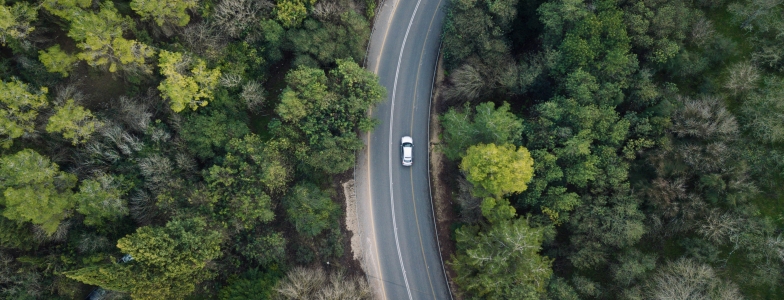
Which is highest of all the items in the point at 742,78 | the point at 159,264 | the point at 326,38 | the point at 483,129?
the point at 742,78

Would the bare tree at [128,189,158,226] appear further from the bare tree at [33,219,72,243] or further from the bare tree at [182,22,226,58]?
the bare tree at [182,22,226,58]

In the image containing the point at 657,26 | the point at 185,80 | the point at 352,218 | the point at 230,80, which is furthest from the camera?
the point at 352,218

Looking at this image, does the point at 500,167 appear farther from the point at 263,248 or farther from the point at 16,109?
the point at 16,109

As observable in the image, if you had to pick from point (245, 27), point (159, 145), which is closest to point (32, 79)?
point (159, 145)

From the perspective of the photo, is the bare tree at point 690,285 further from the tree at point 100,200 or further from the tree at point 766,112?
the tree at point 100,200

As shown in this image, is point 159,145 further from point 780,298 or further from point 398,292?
point 780,298

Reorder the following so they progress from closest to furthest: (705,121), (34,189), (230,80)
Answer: (34,189)
(705,121)
(230,80)

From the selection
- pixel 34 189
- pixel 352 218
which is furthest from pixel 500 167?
pixel 34 189
